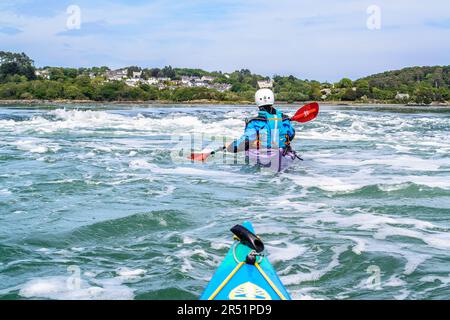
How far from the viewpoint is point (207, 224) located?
689 centimetres

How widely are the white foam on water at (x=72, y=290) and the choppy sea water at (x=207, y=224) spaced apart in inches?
0.4

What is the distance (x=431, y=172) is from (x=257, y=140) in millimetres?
3490

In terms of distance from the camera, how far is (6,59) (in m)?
117

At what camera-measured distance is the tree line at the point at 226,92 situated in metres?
92.4

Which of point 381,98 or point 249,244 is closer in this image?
point 249,244

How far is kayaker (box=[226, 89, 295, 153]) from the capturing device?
10273 mm

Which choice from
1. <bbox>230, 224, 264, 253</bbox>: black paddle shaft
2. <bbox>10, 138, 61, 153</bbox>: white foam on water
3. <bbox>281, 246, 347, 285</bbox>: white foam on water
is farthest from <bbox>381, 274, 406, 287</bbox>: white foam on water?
<bbox>10, 138, 61, 153</bbox>: white foam on water

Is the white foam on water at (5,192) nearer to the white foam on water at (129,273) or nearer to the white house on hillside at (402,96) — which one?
the white foam on water at (129,273)

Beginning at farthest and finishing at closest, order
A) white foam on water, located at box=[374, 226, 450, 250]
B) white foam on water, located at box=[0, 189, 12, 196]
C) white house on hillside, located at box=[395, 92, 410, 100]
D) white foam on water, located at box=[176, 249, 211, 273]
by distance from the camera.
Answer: white house on hillside, located at box=[395, 92, 410, 100]
white foam on water, located at box=[0, 189, 12, 196]
white foam on water, located at box=[374, 226, 450, 250]
white foam on water, located at box=[176, 249, 211, 273]

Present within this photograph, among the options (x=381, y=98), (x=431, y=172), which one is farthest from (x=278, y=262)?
(x=381, y=98)

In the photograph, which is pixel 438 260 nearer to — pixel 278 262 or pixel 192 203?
pixel 278 262

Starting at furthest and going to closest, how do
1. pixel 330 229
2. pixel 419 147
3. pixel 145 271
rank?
pixel 419 147 < pixel 330 229 < pixel 145 271

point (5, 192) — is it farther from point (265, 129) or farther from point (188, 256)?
point (265, 129)

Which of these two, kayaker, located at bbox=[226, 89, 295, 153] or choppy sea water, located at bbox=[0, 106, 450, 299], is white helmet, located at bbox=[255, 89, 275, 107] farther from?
choppy sea water, located at bbox=[0, 106, 450, 299]
